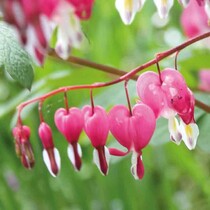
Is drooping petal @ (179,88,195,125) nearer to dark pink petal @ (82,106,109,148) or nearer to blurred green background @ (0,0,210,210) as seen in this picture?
dark pink petal @ (82,106,109,148)

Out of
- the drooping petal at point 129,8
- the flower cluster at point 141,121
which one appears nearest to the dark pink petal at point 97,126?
the flower cluster at point 141,121

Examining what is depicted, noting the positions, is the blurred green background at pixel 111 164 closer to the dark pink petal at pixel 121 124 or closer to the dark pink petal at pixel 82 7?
the dark pink petal at pixel 121 124

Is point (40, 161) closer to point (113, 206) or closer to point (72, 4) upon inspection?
point (113, 206)

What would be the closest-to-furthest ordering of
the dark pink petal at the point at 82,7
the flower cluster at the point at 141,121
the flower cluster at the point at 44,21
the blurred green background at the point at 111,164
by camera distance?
the flower cluster at the point at 44,21 < the dark pink petal at the point at 82,7 < the flower cluster at the point at 141,121 < the blurred green background at the point at 111,164

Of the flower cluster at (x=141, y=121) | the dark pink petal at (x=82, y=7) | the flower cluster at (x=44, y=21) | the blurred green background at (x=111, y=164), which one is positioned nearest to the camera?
the flower cluster at (x=44, y=21)

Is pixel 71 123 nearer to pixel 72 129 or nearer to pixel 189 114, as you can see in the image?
pixel 72 129

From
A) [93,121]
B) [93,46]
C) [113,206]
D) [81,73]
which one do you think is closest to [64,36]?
[93,121]
